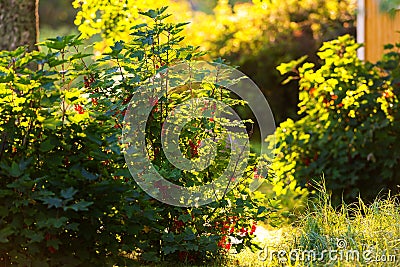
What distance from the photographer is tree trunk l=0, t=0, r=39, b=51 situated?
5.69 m

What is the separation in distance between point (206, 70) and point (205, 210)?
0.83m

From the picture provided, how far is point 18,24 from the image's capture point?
5.69 metres

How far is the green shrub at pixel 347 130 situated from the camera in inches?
233

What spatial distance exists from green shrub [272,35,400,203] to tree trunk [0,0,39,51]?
7.00 feet

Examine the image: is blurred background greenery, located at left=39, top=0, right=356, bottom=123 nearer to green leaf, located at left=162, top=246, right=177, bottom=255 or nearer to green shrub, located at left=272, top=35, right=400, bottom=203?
green shrub, located at left=272, top=35, right=400, bottom=203

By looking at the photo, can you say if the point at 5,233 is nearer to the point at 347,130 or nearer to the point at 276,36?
the point at 347,130

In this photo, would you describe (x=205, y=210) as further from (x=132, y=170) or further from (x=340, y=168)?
(x=340, y=168)

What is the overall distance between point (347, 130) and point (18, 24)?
2.95 metres

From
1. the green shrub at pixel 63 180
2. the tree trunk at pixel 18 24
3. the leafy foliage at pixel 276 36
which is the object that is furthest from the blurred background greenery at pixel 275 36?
the green shrub at pixel 63 180

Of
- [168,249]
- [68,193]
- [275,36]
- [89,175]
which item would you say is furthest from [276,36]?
[68,193]

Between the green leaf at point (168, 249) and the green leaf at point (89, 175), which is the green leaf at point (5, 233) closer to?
the green leaf at point (89, 175)

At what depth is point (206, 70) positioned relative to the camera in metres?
4.15

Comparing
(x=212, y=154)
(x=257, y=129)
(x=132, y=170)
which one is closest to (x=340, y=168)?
(x=212, y=154)

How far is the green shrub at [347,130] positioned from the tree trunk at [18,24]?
7.00 ft
